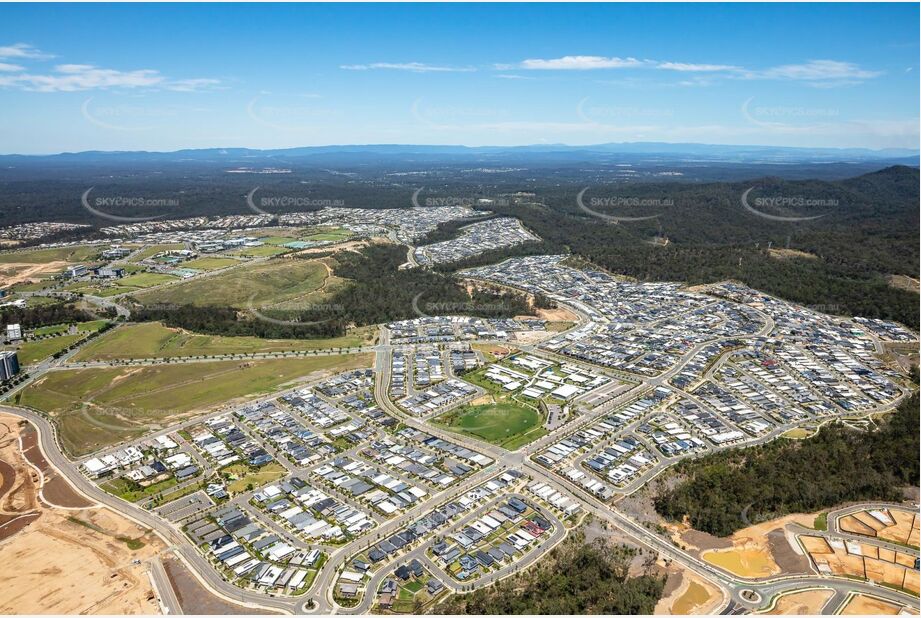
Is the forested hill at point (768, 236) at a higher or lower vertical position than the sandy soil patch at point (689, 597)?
higher

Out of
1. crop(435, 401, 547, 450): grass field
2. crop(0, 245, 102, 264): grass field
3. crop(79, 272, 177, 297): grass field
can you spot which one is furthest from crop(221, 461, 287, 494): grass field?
crop(0, 245, 102, 264): grass field

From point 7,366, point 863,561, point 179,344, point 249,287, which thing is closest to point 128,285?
point 249,287

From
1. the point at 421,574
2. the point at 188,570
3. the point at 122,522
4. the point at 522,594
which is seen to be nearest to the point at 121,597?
the point at 188,570

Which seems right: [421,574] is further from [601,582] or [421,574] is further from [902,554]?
[902,554]

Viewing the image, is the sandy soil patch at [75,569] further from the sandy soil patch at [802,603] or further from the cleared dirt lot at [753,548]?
the sandy soil patch at [802,603]

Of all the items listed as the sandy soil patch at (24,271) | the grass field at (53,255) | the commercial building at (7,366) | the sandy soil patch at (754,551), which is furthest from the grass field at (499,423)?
the grass field at (53,255)

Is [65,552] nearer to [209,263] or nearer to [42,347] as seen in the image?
[42,347]
